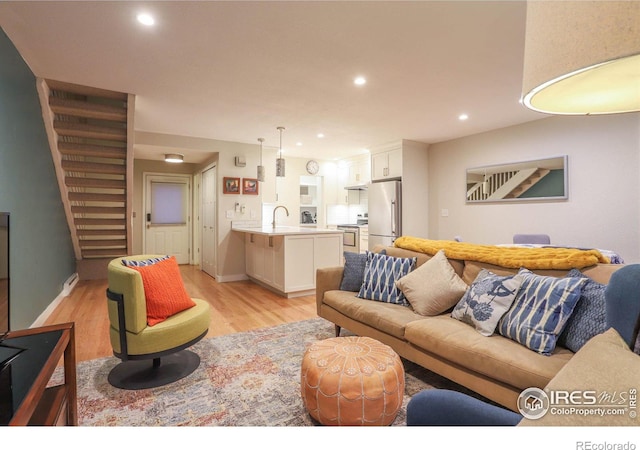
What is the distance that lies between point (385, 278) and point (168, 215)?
5917mm

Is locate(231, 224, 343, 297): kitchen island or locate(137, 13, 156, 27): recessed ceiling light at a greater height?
locate(137, 13, 156, 27): recessed ceiling light

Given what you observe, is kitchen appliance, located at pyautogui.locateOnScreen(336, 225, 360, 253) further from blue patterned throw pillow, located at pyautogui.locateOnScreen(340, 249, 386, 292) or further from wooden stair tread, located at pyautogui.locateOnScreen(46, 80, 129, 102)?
wooden stair tread, located at pyautogui.locateOnScreen(46, 80, 129, 102)

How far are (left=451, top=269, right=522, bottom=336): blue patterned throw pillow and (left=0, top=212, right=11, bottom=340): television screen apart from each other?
2.39 metres

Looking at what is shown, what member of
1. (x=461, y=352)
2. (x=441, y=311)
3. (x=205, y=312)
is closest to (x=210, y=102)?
(x=205, y=312)

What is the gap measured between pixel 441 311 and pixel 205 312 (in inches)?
67.9

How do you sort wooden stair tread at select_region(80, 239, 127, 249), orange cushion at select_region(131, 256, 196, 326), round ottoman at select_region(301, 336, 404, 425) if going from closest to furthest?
round ottoman at select_region(301, 336, 404, 425) < orange cushion at select_region(131, 256, 196, 326) < wooden stair tread at select_region(80, 239, 127, 249)

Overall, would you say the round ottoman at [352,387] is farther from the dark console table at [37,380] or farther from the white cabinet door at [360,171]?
the white cabinet door at [360,171]

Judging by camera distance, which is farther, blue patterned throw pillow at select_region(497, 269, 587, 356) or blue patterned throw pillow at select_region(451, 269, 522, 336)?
blue patterned throw pillow at select_region(451, 269, 522, 336)

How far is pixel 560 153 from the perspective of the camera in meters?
3.99

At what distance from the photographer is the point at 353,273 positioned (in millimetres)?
2791

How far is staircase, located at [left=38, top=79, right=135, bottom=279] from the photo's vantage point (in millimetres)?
3330

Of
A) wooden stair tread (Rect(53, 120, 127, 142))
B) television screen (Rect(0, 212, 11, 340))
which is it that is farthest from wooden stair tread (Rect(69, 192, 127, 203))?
television screen (Rect(0, 212, 11, 340))
